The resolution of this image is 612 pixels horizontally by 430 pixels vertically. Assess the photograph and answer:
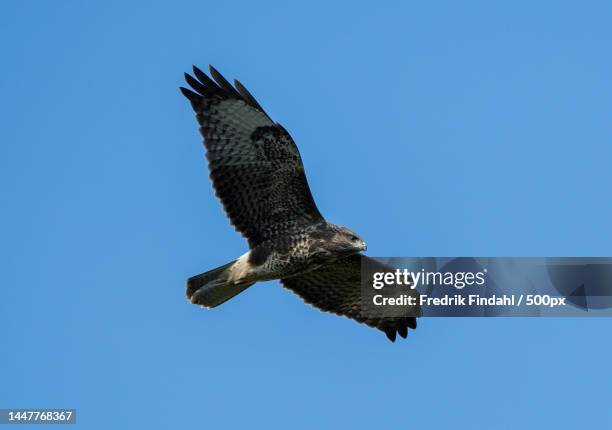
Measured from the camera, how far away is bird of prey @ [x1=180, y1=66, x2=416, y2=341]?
1590 cm

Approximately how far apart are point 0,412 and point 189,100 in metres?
4.22

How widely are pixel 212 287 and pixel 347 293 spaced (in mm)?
2073

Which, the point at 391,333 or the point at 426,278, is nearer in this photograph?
the point at 426,278

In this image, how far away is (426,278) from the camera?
17.3m

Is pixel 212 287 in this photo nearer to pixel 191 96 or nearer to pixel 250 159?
pixel 250 159

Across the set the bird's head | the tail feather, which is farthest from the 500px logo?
the tail feather

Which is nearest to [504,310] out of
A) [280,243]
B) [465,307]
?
[465,307]

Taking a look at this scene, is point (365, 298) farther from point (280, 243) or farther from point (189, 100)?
point (189, 100)

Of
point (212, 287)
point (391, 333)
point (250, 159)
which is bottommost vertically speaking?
point (212, 287)

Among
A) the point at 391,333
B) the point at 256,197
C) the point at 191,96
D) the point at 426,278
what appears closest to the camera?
the point at 191,96

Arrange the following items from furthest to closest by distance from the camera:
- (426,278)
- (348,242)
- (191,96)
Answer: (426,278) → (191,96) → (348,242)

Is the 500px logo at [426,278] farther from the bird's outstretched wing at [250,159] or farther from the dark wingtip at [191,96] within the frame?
the dark wingtip at [191,96]

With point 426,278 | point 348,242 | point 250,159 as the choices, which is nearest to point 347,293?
point 426,278

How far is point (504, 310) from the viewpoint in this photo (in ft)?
56.0
